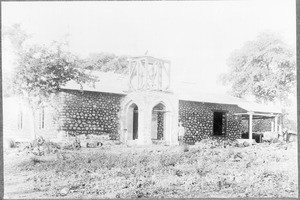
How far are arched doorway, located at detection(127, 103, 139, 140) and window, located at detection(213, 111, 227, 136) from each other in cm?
173

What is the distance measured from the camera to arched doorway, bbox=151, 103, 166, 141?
833cm

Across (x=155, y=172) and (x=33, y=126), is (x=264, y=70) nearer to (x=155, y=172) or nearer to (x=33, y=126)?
(x=155, y=172)

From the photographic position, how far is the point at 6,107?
7.37m

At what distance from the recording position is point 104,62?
787 cm

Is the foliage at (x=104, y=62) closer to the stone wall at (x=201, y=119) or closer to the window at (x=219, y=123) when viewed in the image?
the stone wall at (x=201, y=119)

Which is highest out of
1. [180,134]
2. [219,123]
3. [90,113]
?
[90,113]

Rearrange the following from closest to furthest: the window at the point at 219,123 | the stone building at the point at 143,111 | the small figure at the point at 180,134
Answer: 1. the stone building at the point at 143,111
2. the small figure at the point at 180,134
3. the window at the point at 219,123

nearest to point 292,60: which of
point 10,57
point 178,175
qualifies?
point 178,175

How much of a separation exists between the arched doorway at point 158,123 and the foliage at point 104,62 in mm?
1175

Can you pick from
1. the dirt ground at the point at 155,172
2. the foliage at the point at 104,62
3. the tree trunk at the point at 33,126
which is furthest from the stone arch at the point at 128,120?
the tree trunk at the point at 33,126

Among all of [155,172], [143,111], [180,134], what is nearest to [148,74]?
[143,111]

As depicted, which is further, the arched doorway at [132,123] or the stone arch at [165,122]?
the stone arch at [165,122]

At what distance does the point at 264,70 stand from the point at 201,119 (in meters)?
1.69

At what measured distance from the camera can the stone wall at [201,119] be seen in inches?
339
